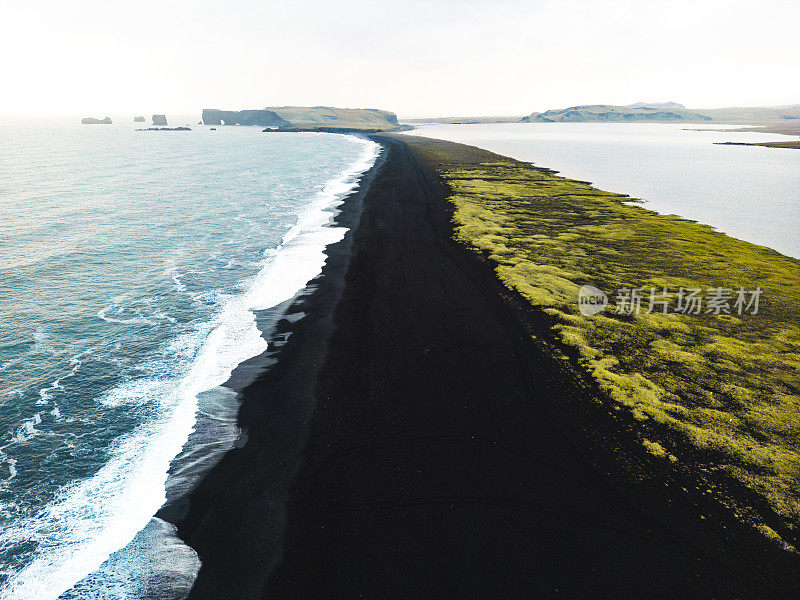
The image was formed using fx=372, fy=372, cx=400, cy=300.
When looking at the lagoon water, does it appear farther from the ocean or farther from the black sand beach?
the ocean

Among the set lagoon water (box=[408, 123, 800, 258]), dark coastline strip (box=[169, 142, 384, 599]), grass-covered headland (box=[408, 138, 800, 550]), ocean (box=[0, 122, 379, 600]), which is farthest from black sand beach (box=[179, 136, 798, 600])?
lagoon water (box=[408, 123, 800, 258])

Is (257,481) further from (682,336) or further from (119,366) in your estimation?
(682,336)

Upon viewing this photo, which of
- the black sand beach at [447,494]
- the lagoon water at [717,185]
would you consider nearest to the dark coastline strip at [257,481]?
the black sand beach at [447,494]

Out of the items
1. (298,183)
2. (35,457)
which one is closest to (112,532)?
(35,457)

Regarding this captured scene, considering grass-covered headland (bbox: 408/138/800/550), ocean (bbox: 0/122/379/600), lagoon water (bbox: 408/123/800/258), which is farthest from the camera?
lagoon water (bbox: 408/123/800/258)

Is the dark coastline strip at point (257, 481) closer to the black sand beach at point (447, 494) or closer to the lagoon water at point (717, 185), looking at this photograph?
the black sand beach at point (447, 494)
